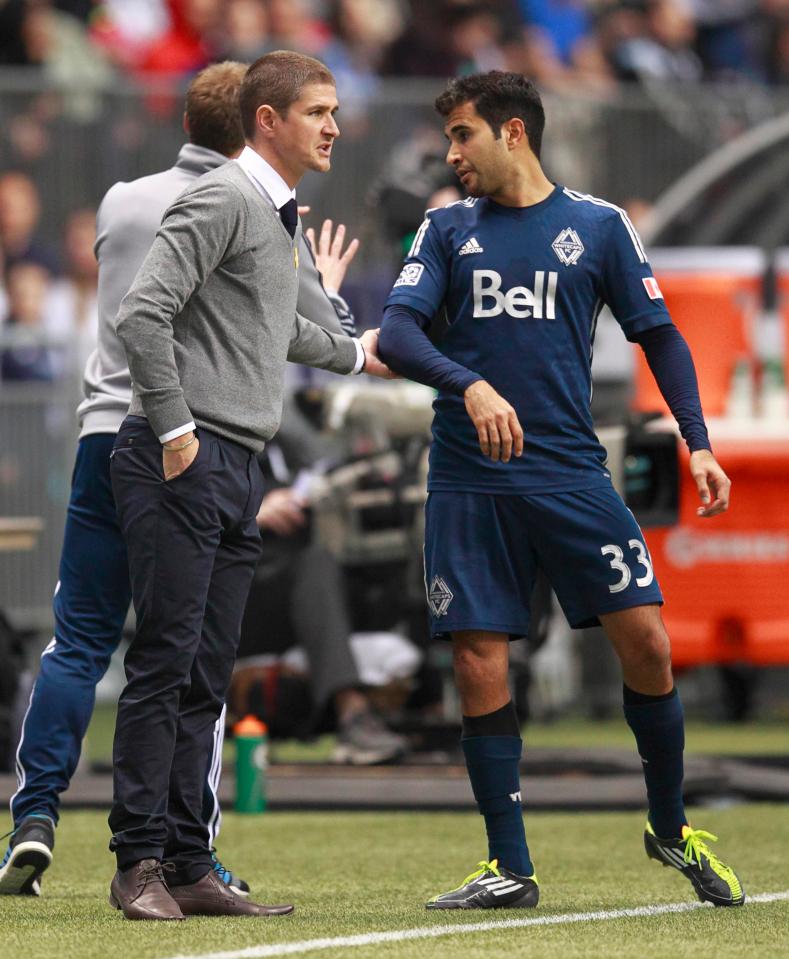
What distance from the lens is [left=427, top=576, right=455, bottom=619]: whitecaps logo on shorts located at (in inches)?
191

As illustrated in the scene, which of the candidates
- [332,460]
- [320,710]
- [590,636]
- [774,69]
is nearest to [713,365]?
[590,636]

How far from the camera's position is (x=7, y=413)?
36.7ft

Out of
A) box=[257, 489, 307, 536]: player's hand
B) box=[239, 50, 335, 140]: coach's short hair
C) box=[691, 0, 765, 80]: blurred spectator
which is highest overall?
box=[691, 0, 765, 80]: blurred spectator

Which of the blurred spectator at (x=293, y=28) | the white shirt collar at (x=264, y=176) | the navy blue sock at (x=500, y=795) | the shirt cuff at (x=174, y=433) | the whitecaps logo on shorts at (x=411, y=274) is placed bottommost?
the navy blue sock at (x=500, y=795)

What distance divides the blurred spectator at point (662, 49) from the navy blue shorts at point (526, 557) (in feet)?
29.6

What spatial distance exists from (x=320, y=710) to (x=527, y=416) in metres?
3.75

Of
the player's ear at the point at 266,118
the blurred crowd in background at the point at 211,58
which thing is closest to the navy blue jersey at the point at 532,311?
the player's ear at the point at 266,118

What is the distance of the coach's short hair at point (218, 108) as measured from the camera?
531 cm

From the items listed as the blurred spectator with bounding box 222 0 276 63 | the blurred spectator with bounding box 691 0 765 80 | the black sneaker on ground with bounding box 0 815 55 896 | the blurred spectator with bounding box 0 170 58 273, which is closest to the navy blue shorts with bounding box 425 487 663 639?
the black sneaker on ground with bounding box 0 815 55 896

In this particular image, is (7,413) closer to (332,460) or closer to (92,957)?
(332,460)

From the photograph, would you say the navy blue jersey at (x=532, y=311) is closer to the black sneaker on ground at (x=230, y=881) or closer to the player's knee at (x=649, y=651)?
the player's knee at (x=649, y=651)

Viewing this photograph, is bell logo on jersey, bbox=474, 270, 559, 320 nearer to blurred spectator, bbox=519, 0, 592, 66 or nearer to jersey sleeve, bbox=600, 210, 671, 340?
jersey sleeve, bbox=600, 210, 671, 340

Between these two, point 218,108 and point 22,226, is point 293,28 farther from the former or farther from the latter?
point 218,108

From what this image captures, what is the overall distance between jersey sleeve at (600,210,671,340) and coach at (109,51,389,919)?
0.73 meters
